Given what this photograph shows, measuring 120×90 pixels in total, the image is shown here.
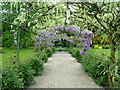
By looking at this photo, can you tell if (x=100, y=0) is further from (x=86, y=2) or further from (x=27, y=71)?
(x=27, y=71)

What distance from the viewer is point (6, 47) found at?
579 cm

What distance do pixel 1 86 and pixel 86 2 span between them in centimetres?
221

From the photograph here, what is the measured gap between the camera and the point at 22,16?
10.7ft

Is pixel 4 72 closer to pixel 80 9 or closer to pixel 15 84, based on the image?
pixel 15 84

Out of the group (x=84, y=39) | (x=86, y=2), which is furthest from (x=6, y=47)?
(x=84, y=39)

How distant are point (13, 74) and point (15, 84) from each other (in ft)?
0.71

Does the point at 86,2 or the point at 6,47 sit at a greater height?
the point at 86,2

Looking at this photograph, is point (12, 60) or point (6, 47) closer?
point (12, 60)

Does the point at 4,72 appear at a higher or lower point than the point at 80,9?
lower

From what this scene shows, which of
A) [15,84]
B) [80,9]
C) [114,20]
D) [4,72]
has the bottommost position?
[15,84]

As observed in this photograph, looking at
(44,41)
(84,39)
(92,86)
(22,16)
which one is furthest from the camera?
(44,41)

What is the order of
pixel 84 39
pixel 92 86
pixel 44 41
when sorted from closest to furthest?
1. pixel 92 86
2. pixel 84 39
3. pixel 44 41

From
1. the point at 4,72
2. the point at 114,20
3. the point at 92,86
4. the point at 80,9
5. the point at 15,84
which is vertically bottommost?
the point at 92,86

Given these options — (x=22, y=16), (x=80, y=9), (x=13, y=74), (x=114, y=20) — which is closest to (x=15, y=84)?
(x=13, y=74)
